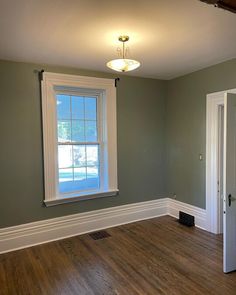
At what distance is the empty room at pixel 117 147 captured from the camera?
2375 millimetres

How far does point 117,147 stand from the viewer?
4168 mm

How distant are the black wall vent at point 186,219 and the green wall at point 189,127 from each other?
0.23 m

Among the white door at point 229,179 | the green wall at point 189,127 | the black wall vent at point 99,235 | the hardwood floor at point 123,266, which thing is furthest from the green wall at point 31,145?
the white door at point 229,179

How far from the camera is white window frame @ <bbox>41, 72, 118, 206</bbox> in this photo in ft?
11.6

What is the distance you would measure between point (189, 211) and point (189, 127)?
58.3 inches

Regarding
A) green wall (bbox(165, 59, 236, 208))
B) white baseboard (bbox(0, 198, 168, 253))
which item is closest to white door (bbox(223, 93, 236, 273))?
green wall (bbox(165, 59, 236, 208))

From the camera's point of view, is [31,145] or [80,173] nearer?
[31,145]

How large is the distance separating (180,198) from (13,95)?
3297mm

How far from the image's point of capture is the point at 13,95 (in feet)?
10.9

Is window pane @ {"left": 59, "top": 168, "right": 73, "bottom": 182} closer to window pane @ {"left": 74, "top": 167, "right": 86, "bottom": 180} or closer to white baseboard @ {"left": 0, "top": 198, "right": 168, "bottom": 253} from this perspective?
window pane @ {"left": 74, "top": 167, "right": 86, "bottom": 180}

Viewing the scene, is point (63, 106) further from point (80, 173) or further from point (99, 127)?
point (80, 173)

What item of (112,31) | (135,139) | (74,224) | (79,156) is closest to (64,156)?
(79,156)

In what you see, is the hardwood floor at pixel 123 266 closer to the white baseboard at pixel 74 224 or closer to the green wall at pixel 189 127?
the white baseboard at pixel 74 224

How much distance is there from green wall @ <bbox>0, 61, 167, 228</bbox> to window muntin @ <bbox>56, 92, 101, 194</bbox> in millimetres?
337
